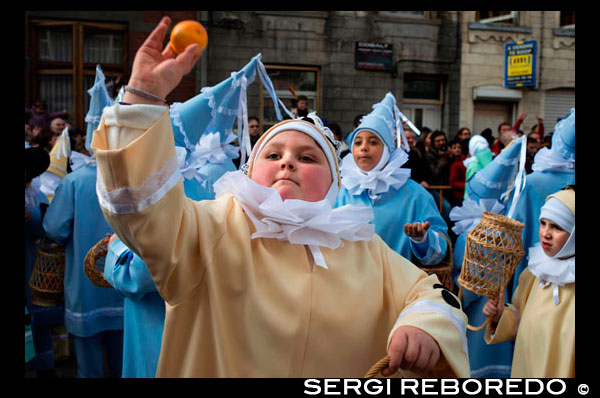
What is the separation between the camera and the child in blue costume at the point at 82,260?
4551mm

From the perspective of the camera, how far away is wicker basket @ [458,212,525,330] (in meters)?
3.19

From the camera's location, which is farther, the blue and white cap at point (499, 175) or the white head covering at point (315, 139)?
the blue and white cap at point (499, 175)

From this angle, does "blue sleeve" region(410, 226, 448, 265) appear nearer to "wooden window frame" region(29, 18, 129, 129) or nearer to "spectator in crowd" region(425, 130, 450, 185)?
→ "spectator in crowd" region(425, 130, 450, 185)

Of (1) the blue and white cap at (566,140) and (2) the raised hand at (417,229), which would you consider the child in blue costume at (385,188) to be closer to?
(2) the raised hand at (417,229)

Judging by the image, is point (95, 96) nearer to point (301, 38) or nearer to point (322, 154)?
point (322, 154)

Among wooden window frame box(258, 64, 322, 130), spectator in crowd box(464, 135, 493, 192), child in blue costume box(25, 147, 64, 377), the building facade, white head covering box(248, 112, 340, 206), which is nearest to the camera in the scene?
white head covering box(248, 112, 340, 206)

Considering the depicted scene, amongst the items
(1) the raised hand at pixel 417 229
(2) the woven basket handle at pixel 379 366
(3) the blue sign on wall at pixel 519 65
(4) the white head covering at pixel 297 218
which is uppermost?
(3) the blue sign on wall at pixel 519 65

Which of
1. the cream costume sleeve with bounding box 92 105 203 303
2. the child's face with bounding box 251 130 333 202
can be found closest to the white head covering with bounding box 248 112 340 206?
the child's face with bounding box 251 130 333 202

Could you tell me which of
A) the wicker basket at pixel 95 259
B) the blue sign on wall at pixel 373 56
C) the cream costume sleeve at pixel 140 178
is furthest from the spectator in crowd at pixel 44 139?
the blue sign on wall at pixel 373 56

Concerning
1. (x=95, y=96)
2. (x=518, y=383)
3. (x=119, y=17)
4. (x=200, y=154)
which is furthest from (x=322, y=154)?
(x=119, y=17)

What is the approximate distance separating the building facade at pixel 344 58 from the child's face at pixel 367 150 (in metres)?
9.13

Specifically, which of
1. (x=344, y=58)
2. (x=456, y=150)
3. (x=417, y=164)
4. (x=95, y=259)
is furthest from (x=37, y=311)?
(x=344, y=58)

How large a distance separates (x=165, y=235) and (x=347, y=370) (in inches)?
31.9

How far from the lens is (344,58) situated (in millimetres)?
14172
